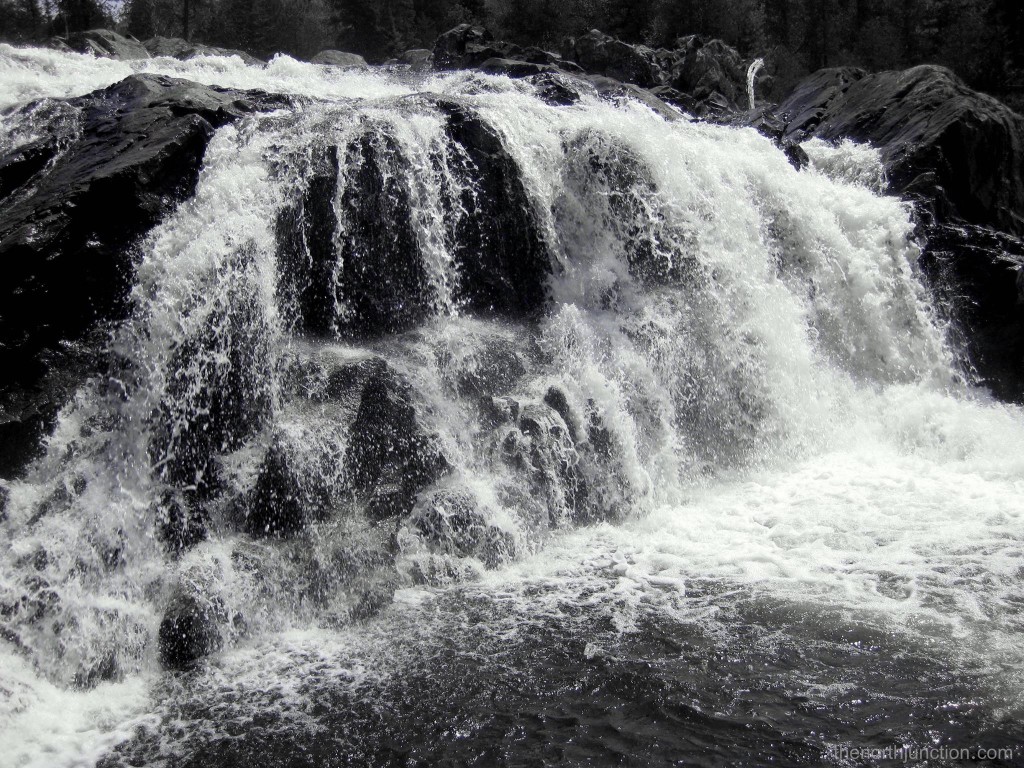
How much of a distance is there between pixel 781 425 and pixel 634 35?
25.5 metres

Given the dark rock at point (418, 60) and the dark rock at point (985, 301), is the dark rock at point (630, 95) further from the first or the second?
the dark rock at point (985, 301)

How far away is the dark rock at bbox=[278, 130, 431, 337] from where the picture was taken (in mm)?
7758

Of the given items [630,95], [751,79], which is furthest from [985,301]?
[751,79]

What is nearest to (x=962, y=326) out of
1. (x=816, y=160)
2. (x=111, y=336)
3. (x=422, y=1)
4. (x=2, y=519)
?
(x=816, y=160)

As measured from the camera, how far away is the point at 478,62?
19.7 m

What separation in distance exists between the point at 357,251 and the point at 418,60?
53.7ft

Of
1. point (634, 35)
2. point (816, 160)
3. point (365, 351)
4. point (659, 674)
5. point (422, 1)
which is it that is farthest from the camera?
point (422, 1)

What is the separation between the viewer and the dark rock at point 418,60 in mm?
21234

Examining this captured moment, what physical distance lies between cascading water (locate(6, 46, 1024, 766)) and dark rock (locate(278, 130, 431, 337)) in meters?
0.03

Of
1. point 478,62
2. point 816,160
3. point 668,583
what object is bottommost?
point 668,583

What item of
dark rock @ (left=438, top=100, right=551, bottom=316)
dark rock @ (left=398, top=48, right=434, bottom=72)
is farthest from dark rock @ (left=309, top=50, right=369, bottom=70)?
dark rock @ (left=438, top=100, right=551, bottom=316)

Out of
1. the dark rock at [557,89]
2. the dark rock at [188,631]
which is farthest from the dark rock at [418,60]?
the dark rock at [188,631]

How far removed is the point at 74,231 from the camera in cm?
705

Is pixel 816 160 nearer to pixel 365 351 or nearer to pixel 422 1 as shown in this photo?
pixel 365 351
